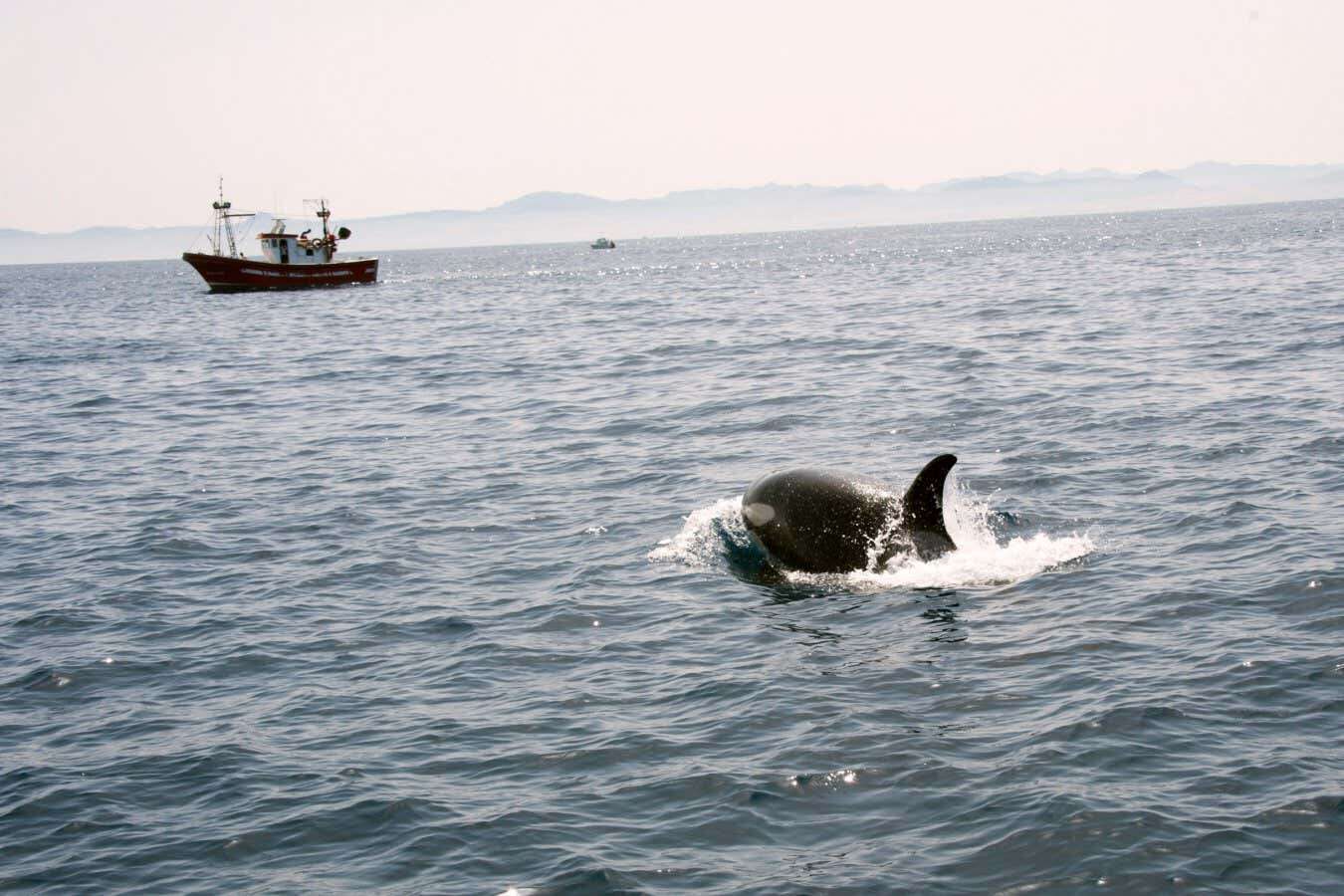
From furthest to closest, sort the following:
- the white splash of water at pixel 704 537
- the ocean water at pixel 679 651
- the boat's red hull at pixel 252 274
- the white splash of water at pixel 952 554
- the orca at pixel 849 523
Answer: the boat's red hull at pixel 252 274, the white splash of water at pixel 704 537, the orca at pixel 849 523, the white splash of water at pixel 952 554, the ocean water at pixel 679 651

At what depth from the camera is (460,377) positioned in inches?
1449

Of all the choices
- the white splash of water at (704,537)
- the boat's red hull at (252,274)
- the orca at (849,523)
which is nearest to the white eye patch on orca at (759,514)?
the orca at (849,523)

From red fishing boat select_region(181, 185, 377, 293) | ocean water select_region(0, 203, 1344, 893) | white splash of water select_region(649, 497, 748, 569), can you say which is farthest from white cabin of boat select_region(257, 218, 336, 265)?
white splash of water select_region(649, 497, 748, 569)

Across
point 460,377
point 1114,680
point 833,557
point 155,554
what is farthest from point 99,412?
point 1114,680

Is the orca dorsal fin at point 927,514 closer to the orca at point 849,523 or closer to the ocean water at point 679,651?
the orca at point 849,523

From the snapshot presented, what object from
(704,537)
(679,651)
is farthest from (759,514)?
(679,651)

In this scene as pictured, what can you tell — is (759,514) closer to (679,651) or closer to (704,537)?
(704,537)

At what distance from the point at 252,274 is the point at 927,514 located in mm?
91508

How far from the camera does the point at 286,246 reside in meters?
97.8

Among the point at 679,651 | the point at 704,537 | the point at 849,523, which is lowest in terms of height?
the point at 679,651

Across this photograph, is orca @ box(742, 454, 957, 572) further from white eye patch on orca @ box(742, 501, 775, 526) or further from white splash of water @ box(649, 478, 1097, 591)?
white splash of water @ box(649, 478, 1097, 591)

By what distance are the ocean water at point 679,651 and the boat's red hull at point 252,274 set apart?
71728 mm

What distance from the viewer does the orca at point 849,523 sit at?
48.2 ft

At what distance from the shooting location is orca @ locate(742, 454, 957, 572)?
1470 centimetres
